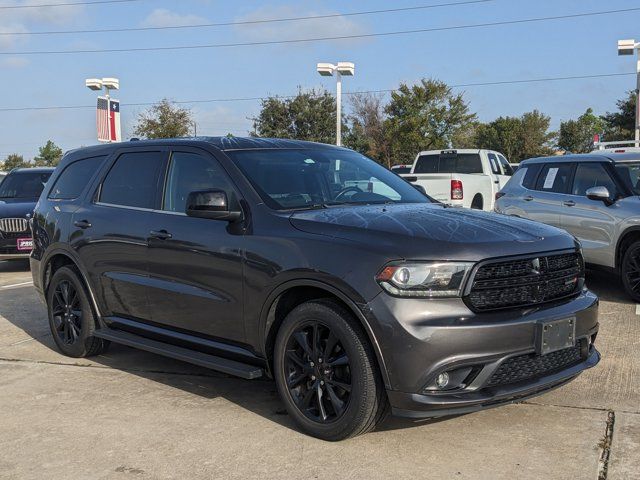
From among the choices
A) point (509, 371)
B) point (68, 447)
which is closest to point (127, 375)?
point (68, 447)

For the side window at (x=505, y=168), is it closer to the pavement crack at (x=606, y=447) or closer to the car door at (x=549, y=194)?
the car door at (x=549, y=194)

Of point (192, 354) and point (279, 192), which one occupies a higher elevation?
point (279, 192)

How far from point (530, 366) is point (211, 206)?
6.95 ft

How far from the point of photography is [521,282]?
3.78 meters

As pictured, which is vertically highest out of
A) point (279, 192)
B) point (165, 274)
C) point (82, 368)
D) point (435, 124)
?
point (435, 124)

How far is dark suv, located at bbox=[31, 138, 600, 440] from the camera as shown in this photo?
3605 mm

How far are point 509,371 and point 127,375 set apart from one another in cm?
317

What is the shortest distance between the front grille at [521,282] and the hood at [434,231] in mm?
70

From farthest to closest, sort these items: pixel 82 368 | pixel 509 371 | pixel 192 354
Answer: pixel 82 368 < pixel 192 354 < pixel 509 371

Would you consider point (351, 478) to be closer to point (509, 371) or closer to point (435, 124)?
point (509, 371)

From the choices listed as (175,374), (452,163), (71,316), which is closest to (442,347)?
(175,374)

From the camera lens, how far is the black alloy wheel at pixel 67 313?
5996 mm

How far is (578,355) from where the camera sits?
415 cm

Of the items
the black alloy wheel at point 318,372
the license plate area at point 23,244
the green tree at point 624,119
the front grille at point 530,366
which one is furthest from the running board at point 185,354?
the green tree at point 624,119
